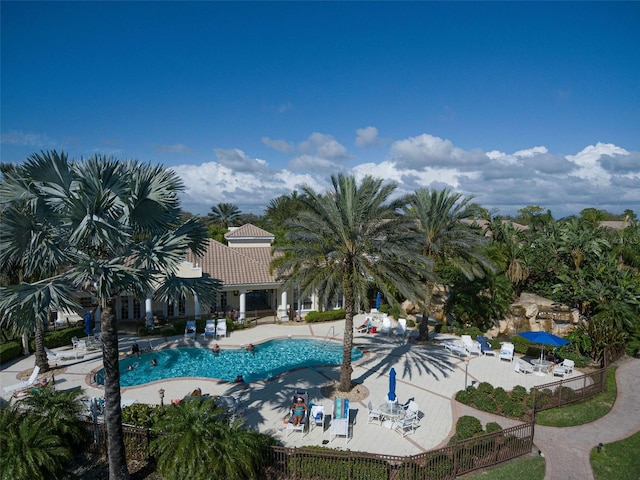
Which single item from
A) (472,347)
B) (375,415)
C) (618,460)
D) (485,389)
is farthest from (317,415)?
(472,347)

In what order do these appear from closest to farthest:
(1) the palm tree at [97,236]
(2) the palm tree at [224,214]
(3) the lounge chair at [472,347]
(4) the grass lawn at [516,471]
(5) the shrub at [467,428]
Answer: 1. (1) the palm tree at [97,236]
2. (4) the grass lawn at [516,471]
3. (5) the shrub at [467,428]
4. (3) the lounge chair at [472,347]
5. (2) the palm tree at [224,214]

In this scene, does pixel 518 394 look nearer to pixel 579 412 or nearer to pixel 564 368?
pixel 579 412

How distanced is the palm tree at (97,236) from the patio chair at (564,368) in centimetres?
1816

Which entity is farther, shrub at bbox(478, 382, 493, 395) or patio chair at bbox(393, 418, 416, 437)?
shrub at bbox(478, 382, 493, 395)

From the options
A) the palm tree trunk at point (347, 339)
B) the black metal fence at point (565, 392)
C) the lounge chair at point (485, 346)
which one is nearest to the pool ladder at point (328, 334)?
the palm tree trunk at point (347, 339)

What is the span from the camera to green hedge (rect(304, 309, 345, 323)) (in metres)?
28.8

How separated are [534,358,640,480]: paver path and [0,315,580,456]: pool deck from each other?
1.54 metres

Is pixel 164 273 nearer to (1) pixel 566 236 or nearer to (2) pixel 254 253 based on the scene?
(2) pixel 254 253

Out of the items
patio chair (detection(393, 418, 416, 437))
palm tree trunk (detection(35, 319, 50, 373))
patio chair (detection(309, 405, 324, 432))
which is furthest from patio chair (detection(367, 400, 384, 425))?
palm tree trunk (detection(35, 319, 50, 373))

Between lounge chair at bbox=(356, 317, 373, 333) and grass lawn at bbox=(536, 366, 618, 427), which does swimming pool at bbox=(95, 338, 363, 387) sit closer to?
lounge chair at bbox=(356, 317, 373, 333)

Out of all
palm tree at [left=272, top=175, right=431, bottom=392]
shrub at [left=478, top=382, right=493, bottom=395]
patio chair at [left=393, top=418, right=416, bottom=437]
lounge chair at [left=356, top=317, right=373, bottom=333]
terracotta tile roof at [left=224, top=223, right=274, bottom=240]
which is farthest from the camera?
terracotta tile roof at [left=224, top=223, right=274, bottom=240]

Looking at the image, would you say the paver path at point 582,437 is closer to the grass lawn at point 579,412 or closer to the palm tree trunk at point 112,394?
the grass lawn at point 579,412

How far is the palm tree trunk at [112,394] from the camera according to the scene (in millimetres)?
9555

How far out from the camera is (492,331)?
91.1 feet
